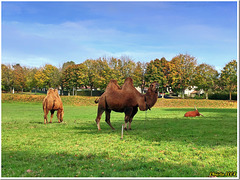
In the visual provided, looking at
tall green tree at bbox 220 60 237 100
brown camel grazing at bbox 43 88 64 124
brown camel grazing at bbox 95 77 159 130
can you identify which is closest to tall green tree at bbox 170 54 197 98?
tall green tree at bbox 220 60 237 100

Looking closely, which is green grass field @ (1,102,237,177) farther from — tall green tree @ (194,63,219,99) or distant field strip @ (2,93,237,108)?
tall green tree @ (194,63,219,99)

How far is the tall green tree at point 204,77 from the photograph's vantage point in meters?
68.2

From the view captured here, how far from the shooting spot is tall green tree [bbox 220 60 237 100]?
63562 millimetres

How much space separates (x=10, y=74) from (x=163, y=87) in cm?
5593

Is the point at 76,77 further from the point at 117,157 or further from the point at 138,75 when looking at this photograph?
the point at 117,157

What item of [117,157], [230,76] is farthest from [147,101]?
[230,76]

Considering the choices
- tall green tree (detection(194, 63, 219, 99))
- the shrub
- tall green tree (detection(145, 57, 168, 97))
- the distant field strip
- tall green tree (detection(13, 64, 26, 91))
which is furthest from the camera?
tall green tree (detection(13, 64, 26, 91))

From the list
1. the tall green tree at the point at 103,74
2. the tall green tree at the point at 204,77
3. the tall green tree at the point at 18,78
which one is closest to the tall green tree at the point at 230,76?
the tall green tree at the point at 204,77

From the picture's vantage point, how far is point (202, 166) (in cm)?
702

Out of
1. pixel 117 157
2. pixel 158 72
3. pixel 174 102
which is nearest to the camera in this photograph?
pixel 117 157

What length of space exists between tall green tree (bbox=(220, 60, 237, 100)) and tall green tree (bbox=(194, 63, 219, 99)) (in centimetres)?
375

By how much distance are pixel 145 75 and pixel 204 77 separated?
1687 cm

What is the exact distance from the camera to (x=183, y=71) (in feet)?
226

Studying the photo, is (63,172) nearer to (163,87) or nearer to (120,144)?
(120,144)
